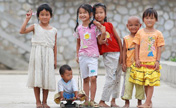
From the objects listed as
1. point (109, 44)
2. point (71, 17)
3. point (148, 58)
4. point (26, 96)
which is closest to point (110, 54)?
point (109, 44)

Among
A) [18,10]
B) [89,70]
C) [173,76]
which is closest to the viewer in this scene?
[89,70]

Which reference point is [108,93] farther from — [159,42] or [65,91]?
[159,42]

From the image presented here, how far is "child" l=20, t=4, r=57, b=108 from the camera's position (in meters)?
5.75

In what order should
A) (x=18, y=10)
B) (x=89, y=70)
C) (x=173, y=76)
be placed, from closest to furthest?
(x=89, y=70), (x=173, y=76), (x=18, y=10)

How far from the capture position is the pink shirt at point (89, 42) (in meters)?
5.81

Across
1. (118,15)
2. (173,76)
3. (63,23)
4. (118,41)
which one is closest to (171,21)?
(118,15)

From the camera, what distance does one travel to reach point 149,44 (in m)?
5.82

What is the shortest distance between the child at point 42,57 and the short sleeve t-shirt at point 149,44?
1.29 meters

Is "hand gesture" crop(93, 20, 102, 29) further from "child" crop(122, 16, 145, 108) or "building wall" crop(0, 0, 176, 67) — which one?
"building wall" crop(0, 0, 176, 67)

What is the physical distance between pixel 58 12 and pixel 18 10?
1.40 meters

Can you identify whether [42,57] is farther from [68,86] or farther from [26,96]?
[26,96]

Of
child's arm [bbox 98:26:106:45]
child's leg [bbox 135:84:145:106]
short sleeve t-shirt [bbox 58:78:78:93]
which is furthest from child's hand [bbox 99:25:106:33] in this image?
child's leg [bbox 135:84:145:106]

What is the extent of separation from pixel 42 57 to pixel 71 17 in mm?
8437

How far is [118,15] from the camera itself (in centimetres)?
1419
